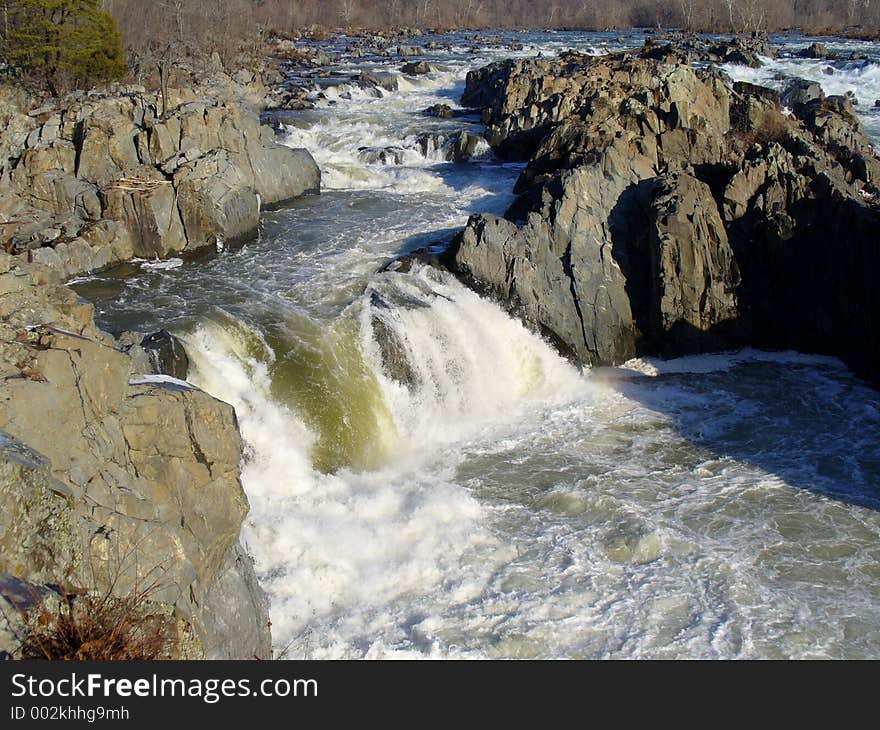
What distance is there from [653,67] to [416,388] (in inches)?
1098

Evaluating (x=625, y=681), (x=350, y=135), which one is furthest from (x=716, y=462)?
(x=350, y=135)

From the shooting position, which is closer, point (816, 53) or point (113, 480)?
point (113, 480)

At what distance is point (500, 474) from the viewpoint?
1360 centimetres

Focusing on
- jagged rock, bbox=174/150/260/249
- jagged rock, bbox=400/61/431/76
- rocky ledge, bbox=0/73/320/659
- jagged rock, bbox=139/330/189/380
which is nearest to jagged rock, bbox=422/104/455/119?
jagged rock, bbox=400/61/431/76

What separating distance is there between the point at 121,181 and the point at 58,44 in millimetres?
10238

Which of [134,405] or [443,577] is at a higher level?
[134,405]

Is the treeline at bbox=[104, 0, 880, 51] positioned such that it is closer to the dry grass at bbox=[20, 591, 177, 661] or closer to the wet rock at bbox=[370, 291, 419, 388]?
the wet rock at bbox=[370, 291, 419, 388]

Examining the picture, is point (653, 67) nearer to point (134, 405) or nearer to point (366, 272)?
point (366, 272)

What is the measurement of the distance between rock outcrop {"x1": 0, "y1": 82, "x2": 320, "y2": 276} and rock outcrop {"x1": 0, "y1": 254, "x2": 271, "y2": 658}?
34.2ft

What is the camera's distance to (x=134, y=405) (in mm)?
8367

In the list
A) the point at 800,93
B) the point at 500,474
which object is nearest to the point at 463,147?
the point at 800,93

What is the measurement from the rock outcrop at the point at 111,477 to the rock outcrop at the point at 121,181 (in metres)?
10.4

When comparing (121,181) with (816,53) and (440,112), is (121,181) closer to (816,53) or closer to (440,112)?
(440,112)

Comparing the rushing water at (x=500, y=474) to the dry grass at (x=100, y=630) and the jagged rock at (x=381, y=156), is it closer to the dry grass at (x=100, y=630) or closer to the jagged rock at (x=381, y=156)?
the dry grass at (x=100, y=630)
